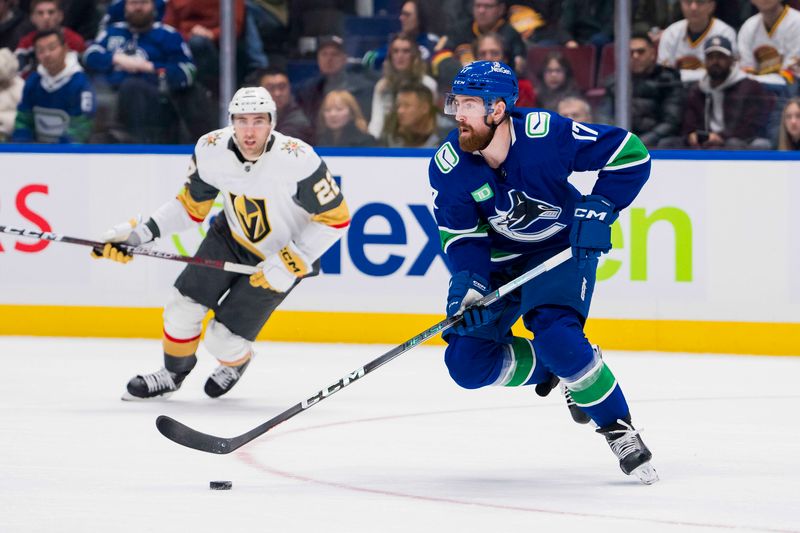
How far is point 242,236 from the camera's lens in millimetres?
5219

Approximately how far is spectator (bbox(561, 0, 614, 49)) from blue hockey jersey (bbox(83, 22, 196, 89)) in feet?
5.58

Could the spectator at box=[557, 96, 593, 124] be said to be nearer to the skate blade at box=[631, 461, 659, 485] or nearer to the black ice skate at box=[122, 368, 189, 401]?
the black ice skate at box=[122, 368, 189, 401]

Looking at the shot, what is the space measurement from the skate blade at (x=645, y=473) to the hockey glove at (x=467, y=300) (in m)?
0.51

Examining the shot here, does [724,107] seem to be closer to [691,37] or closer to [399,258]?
[691,37]

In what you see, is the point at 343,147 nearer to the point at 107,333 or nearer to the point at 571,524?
the point at 107,333

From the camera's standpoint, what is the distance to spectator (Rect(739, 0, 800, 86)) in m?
6.31

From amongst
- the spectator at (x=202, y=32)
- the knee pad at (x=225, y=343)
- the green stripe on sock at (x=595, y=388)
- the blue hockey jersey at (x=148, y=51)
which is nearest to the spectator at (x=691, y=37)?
the spectator at (x=202, y=32)

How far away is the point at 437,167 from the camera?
151 inches

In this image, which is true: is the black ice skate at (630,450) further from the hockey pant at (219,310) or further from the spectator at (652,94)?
the spectator at (652,94)

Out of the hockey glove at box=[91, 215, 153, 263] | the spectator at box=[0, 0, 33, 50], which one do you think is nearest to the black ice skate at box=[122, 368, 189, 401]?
the hockey glove at box=[91, 215, 153, 263]

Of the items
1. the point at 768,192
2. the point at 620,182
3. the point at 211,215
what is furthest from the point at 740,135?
the point at 620,182

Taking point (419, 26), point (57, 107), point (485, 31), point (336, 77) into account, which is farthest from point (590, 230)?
point (57, 107)

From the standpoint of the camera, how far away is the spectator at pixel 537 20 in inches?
261

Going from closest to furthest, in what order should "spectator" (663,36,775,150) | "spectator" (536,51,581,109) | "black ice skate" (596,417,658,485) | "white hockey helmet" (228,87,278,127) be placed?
1. "black ice skate" (596,417,658,485)
2. "white hockey helmet" (228,87,278,127)
3. "spectator" (663,36,775,150)
4. "spectator" (536,51,581,109)
